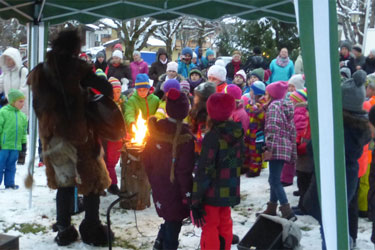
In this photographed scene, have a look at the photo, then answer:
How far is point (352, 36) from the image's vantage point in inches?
978

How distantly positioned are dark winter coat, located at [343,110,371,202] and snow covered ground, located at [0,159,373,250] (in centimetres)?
108

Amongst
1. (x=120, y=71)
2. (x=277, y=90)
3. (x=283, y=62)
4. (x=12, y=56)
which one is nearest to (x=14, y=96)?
(x=12, y=56)

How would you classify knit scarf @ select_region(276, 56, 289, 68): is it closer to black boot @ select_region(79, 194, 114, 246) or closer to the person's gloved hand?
black boot @ select_region(79, 194, 114, 246)

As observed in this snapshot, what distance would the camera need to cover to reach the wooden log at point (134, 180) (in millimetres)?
5602

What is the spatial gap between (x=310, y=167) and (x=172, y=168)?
1.98 m

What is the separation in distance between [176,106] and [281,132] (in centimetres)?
167

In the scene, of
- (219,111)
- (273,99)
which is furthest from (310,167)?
(219,111)

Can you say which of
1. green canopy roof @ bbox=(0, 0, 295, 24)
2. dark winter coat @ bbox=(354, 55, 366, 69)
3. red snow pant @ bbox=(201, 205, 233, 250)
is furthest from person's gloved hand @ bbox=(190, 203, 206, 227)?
dark winter coat @ bbox=(354, 55, 366, 69)

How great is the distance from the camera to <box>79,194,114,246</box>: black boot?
4.56 metres

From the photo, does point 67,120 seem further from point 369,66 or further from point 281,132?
point 369,66

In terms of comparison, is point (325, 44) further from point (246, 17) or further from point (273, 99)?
point (246, 17)

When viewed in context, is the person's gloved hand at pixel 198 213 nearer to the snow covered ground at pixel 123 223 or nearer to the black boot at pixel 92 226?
the snow covered ground at pixel 123 223

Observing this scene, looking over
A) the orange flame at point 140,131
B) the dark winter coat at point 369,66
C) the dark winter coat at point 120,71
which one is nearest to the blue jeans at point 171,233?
the orange flame at point 140,131

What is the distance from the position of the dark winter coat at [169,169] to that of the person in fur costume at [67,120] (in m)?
0.67
